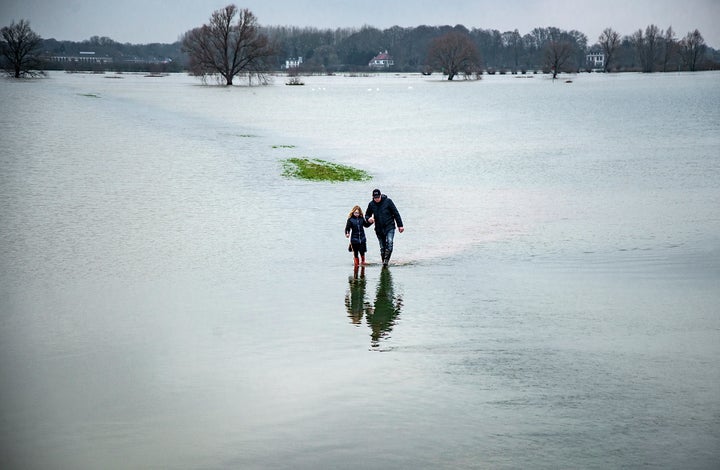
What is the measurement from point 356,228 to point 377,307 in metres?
3.74

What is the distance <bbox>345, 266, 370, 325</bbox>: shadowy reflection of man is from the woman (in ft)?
1.97

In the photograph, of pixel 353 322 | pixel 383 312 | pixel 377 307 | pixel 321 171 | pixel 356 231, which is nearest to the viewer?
pixel 353 322

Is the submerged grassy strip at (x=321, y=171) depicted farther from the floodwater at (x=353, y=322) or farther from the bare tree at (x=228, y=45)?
the bare tree at (x=228, y=45)

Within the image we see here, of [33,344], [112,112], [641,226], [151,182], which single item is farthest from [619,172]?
[112,112]

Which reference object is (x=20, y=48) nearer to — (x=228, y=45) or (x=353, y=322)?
(x=228, y=45)

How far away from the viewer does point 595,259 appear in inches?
890

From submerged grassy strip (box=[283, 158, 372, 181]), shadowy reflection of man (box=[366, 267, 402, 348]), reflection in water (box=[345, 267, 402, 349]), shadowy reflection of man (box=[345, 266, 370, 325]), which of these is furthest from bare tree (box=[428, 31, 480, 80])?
shadowy reflection of man (box=[366, 267, 402, 348])

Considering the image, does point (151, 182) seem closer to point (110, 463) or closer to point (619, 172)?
point (619, 172)

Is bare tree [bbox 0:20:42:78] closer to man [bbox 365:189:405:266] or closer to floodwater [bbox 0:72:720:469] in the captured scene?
floodwater [bbox 0:72:720:469]

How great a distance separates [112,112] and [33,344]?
66.5 m

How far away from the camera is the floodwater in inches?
440

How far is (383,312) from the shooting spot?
17.1m

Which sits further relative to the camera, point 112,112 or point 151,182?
point 112,112

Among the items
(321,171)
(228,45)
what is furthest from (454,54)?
(321,171)
